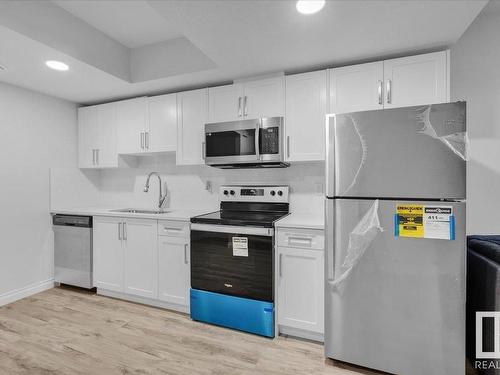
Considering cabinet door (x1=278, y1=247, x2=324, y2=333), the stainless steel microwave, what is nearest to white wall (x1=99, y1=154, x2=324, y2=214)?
the stainless steel microwave

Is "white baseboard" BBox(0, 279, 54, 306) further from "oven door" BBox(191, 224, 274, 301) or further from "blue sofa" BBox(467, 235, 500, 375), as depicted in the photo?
"blue sofa" BBox(467, 235, 500, 375)

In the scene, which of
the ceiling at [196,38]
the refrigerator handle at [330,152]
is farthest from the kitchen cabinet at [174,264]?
the ceiling at [196,38]

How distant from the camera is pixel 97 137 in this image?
3.26 m

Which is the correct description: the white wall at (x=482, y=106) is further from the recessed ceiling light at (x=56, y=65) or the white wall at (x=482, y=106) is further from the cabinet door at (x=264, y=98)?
the recessed ceiling light at (x=56, y=65)

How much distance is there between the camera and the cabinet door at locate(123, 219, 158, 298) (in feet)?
8.50

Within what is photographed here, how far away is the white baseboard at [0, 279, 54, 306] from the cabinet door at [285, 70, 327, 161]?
3051 mm

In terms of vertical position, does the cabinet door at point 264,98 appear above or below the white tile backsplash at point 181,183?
above

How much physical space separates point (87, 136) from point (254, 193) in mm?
2257

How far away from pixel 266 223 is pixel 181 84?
5.67 feet

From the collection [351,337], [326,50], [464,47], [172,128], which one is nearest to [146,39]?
[172,128]

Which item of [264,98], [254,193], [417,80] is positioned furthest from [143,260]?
[417,80]

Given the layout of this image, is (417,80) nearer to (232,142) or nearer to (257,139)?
(257,139)

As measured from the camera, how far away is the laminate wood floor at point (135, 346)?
177cm

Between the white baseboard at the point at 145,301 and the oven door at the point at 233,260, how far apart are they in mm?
372
